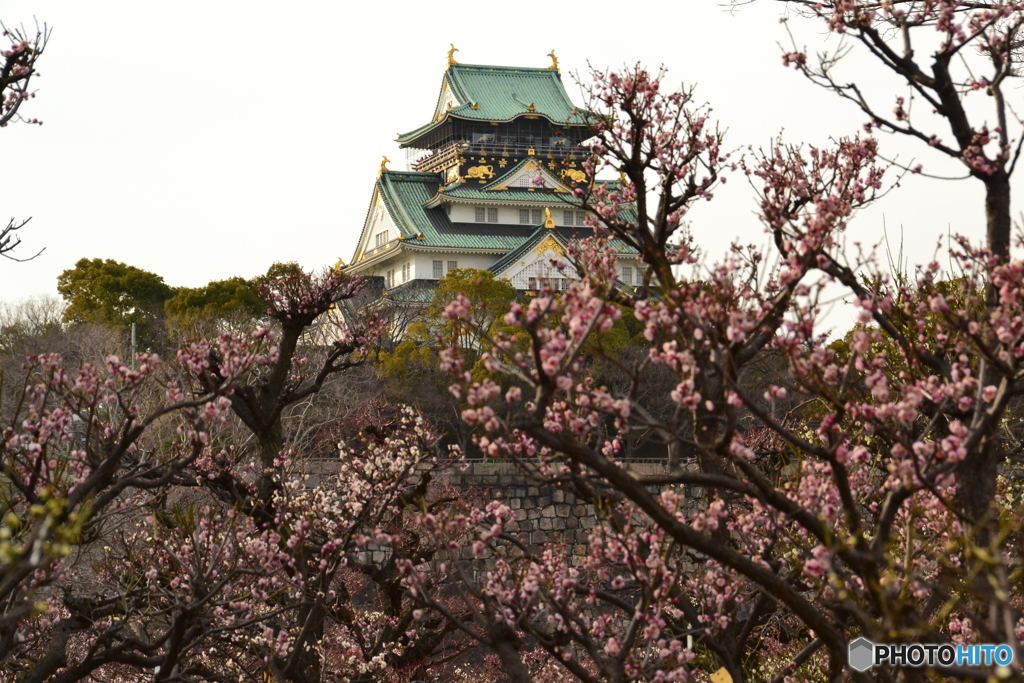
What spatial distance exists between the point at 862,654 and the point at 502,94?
49216 mm

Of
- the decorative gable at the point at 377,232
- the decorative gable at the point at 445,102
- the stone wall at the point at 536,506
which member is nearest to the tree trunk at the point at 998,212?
the stone wall at the point at 536,506

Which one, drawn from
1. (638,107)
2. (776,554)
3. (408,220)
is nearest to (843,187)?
(638,107)

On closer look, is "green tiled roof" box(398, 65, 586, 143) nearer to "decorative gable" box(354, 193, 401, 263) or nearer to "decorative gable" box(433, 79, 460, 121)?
"decorative gable" box(433, 79, 460, 121)

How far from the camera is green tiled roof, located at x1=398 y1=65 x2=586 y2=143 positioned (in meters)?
50.3

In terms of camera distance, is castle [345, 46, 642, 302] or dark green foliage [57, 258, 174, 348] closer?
dark green foliage [57, 258, 174, 348]

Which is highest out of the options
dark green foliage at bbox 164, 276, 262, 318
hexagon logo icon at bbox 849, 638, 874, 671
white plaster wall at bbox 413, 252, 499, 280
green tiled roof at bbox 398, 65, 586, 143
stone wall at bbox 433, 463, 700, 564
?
green tiled roof at bbox 398, 65, 586, 143

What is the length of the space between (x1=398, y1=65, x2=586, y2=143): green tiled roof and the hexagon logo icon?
1827 inches

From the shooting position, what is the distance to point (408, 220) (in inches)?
1839

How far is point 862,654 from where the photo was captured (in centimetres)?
449

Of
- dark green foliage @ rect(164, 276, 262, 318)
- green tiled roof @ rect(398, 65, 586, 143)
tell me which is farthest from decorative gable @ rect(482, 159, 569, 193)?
dark green foliage @ rect(164, 276, 262, 318)

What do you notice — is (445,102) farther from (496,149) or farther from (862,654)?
(862,654)

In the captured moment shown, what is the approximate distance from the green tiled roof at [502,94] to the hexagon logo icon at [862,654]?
4640cm

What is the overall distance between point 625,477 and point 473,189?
1744 inches

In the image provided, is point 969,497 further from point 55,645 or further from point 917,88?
point 55,645
